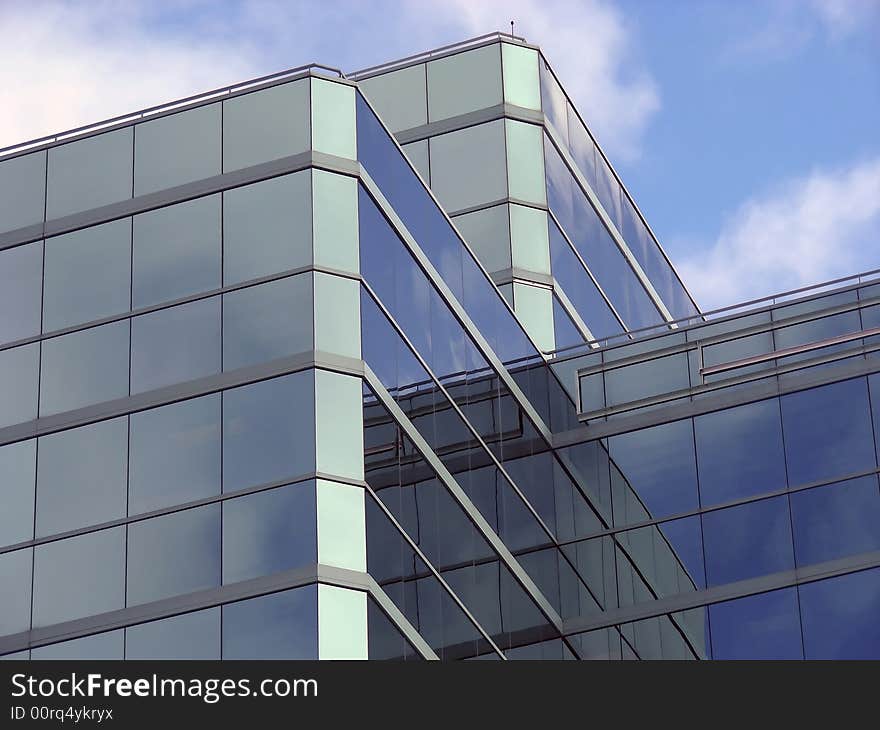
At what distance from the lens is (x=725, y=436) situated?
42.3m

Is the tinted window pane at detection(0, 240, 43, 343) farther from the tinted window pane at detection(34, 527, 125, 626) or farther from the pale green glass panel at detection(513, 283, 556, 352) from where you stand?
the pale green glass panel at detection(513, 283, 556, 352)

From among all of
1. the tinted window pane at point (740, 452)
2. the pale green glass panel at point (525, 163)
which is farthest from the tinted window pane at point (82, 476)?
the pale green glass panel at point (525, 163)

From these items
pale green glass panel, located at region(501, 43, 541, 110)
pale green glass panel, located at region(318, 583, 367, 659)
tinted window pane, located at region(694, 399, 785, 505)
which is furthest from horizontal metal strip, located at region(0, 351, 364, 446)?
pale green glass panel, located at region(501, 43, 541, 110)

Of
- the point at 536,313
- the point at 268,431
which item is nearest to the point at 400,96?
the point at 536,313

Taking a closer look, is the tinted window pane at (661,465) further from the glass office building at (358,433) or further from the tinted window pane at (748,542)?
the tinted window pane at (748,542)

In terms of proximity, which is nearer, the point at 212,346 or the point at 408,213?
the point at 212,346

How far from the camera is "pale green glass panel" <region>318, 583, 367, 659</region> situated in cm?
3147

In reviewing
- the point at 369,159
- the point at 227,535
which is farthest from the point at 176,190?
the point at 227,535

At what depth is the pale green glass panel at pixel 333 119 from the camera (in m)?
35.5

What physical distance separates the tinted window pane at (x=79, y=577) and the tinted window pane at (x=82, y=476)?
1.04 feet
